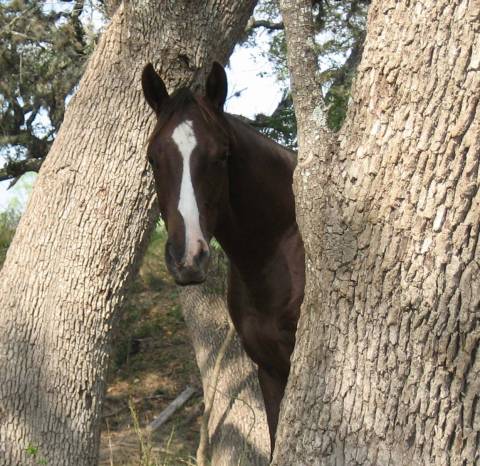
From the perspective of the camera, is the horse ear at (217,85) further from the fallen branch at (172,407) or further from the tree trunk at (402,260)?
the fallen branch at (172,407)

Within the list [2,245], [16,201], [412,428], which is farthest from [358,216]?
[16,201]

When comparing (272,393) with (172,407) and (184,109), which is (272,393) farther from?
(172,407)

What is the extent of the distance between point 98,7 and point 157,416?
430 centimetres

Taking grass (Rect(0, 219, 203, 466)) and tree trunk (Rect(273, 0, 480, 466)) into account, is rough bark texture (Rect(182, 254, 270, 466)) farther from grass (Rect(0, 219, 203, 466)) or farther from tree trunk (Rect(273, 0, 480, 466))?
tree trunk (Rect(273, 0, 480, 466))

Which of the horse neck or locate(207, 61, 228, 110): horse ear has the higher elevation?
locate(207, 61, 228, 110): horse ear

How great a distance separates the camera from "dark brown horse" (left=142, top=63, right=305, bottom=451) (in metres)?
3.22

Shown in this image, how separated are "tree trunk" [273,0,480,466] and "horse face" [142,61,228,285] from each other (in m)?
0.94

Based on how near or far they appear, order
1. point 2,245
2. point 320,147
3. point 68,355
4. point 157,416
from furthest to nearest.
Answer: point 2,245, point 157,416, point 68,355, point 320,147

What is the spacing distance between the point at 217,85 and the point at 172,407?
214 inches

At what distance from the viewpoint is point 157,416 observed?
823 cm

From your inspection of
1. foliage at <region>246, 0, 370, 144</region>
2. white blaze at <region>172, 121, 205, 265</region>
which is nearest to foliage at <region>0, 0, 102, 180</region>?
foliage at <region>246, 0, 370, 144</region>

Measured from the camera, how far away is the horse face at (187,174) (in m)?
3.00

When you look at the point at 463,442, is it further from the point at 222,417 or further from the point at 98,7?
the point at 98,7

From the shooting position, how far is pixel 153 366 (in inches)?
365
